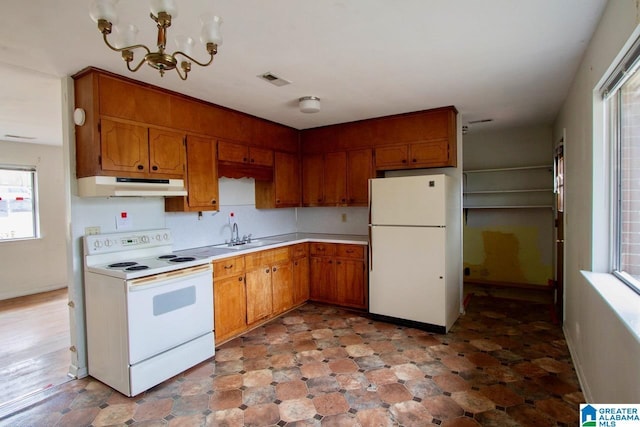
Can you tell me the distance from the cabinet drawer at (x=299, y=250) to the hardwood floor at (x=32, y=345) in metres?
2.47

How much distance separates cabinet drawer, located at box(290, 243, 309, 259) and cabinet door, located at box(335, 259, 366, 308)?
45 centimetres

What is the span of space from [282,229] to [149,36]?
329 cm

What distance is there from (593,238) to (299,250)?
3046mm

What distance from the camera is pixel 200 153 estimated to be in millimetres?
3486

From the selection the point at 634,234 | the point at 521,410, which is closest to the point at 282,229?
the point at 521,410

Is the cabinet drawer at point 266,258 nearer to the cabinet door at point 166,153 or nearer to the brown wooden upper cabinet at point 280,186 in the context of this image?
the brown wooden upper cabinet at point 280,186

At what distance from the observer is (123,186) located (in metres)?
2.72

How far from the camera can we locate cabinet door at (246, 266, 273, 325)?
3689 mm

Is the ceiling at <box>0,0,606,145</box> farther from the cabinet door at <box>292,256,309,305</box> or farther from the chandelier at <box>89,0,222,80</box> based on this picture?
the cabinet door at <box>292,256,309,305</box>

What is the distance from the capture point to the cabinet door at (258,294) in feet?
12.1

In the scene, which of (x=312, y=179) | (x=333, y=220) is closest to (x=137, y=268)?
(x=312, y=179)

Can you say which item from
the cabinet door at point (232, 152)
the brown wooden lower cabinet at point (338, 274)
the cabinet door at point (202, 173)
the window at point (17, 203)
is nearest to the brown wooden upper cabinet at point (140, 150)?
the cabinet door at point (202, 173)

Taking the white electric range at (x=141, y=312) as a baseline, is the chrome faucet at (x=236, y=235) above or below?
above

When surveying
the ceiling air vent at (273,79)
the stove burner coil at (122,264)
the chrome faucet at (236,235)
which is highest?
the ceiling air vent at (273,79)
